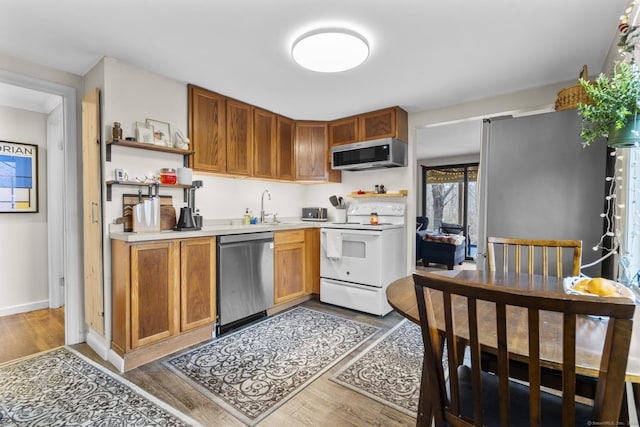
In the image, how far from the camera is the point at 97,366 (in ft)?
7.22

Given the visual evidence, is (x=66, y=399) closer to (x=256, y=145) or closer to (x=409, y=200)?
(x=256, y=145)

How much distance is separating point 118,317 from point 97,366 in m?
0.38

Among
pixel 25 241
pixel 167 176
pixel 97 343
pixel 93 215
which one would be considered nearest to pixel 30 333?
pixel 97 343

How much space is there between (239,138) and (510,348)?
3.01 m

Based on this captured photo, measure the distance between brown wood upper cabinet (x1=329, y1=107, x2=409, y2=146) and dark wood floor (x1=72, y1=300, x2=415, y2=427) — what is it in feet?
8.28

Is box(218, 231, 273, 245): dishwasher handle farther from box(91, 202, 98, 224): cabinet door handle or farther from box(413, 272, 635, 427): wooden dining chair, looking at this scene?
box(413, 272, 635, 427): wooden dining chair

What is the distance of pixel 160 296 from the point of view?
231 cm

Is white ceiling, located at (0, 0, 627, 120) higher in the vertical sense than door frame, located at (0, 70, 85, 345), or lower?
higher

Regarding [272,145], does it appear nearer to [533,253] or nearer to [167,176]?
[167,176]

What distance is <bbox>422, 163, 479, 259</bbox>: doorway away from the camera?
686 cm

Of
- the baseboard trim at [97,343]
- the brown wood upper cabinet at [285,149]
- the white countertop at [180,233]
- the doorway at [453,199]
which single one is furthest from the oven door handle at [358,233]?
the doorway at [453,199]

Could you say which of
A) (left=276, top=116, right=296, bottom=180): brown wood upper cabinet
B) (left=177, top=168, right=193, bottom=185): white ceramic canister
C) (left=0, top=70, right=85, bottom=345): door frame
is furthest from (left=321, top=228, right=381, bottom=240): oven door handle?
(left=0, top=70, right=85, bottom=345): door frame

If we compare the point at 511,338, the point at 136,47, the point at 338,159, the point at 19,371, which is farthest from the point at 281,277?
the point at 511,338

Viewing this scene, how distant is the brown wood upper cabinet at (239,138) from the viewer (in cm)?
313
